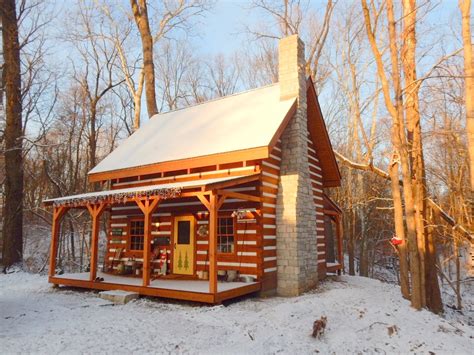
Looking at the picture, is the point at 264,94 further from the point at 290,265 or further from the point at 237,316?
the point at 237,316

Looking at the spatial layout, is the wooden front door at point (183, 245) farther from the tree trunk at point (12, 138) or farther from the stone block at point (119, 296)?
the tree trunk at point (12, 138)

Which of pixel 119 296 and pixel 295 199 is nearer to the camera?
pixel 119 296

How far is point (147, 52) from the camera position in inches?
800

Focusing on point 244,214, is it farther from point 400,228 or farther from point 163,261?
point 400,228

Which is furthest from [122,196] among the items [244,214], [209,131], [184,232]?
[209,131]

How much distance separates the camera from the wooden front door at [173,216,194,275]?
1154 centimetres

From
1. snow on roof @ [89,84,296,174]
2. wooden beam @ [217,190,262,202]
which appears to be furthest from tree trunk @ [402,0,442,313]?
wooden beam @ [217,190,262,202]

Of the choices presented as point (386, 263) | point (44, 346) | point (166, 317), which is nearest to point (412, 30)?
point (166, 317)

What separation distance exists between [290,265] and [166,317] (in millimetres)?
4127

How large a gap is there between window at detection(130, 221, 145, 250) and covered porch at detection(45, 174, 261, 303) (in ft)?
3.60

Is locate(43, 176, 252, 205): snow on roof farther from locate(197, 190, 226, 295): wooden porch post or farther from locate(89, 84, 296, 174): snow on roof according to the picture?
locate(89, 84, 296, 174): snow on roof

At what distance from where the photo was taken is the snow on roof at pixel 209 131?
10.8 meters

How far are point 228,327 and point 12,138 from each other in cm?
1339

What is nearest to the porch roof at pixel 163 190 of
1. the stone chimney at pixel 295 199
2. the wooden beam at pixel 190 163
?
the wooden beam at pixel 190 163
